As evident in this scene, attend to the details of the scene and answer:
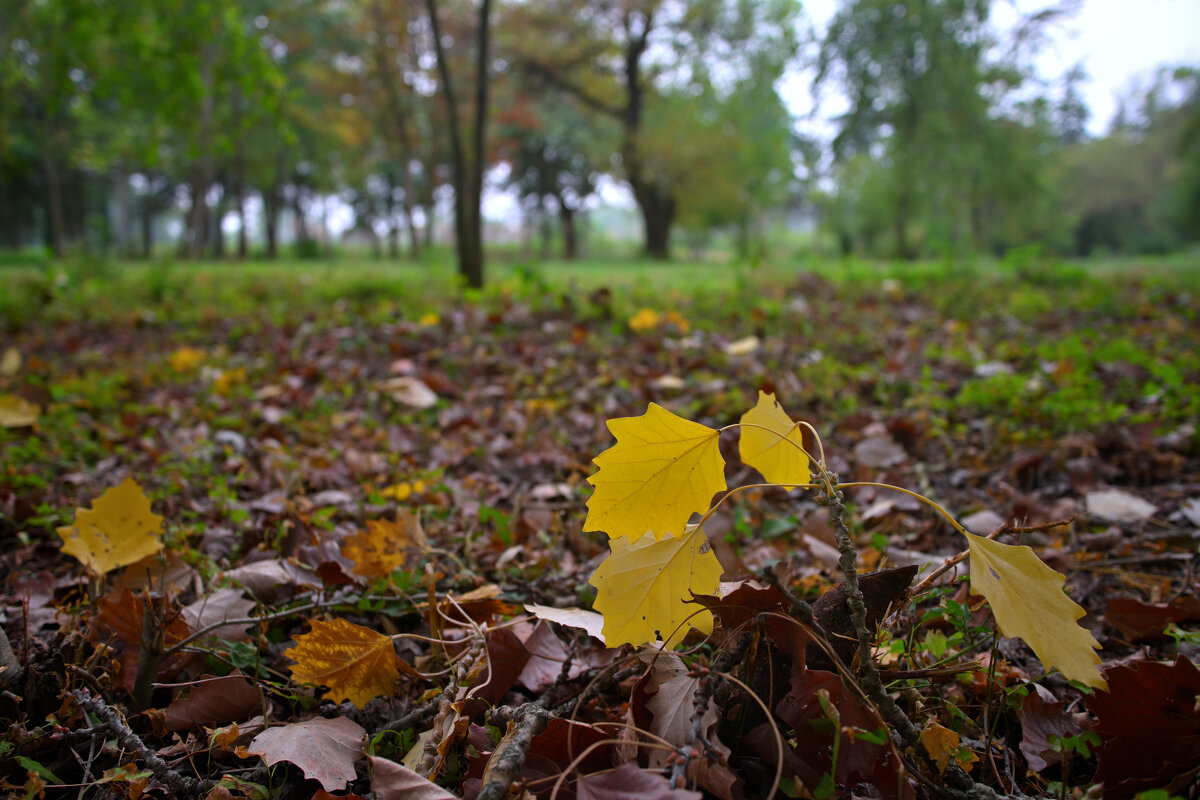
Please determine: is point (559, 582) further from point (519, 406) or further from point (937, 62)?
point (937, 62)

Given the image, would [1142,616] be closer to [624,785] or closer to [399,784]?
[624,785]

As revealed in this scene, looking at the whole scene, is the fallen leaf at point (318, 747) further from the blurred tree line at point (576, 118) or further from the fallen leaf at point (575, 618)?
the blurred tree line at point (576, 118)

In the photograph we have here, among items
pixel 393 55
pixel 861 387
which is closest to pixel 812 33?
pixel 393 55

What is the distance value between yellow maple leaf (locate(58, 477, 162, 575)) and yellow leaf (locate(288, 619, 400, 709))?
515 mm

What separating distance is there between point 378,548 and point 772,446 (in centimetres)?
87

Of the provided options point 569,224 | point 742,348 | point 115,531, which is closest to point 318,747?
point 115,531

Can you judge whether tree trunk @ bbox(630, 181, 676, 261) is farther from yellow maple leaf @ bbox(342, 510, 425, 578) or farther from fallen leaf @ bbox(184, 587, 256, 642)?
fallen leaf @ bbox(184, 587, 256, 642)

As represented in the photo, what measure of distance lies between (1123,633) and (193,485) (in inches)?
92.3

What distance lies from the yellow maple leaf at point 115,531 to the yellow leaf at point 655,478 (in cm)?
102

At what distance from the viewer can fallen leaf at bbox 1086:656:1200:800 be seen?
0.72 metres

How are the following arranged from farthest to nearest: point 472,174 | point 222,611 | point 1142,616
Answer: point 472,174, point 222,611, point 1142,616

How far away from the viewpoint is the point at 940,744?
80 cm

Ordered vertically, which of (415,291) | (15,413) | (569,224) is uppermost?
(569,224)

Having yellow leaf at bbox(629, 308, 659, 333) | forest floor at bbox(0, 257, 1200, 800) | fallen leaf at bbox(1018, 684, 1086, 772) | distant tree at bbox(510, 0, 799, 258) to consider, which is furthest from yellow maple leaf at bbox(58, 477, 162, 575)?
distant tree at bbox(510, 0, 799, 258)
